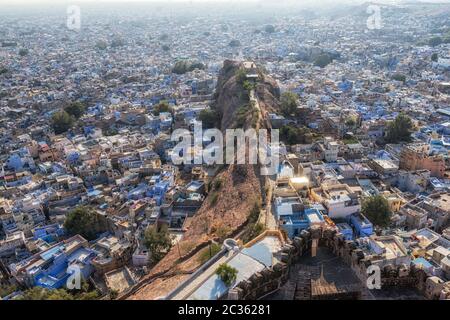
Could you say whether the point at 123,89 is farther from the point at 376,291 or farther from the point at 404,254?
the point at 376,291

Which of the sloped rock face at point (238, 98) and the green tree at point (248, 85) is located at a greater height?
the green tree at point (248, 85)

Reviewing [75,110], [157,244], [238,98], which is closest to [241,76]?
[238,98]

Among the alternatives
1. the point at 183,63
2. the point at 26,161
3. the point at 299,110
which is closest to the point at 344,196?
the point at 299,110

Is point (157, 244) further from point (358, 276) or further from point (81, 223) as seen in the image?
point (358, 276)

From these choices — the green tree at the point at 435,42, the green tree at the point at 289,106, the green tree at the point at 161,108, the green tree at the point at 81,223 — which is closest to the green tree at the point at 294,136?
the green tree at the point at 289,106

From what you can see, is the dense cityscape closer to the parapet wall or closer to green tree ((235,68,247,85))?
the parapet wall

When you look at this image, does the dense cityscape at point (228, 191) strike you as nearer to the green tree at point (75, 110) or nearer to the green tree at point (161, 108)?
the green tree at point (161, 108)

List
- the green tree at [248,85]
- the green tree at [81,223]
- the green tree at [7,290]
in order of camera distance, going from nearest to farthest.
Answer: the green tree at [7,290] → the green tree at [81,223] → the green tree at [248,85]
